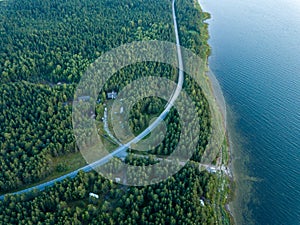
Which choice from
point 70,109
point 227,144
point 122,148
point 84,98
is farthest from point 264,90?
point 70,109

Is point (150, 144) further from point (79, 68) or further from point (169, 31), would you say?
point (169, 31)

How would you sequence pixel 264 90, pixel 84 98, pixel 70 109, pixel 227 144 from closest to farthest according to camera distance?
pixel 227 144
pixel 70 109
pixel 84 98
pixel 264 90

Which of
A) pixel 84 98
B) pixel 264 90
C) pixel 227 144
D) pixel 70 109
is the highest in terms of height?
pixel 84 98

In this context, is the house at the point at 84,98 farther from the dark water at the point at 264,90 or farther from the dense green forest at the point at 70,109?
the dark water at the point at 264,90

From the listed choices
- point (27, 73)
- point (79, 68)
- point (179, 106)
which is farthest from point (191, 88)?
point (27, 73)

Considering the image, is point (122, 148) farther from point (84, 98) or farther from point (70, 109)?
point (84, 98)

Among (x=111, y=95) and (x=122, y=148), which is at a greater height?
(x=111, y=95)

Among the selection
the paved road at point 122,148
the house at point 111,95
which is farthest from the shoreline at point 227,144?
the house at point 111,95
